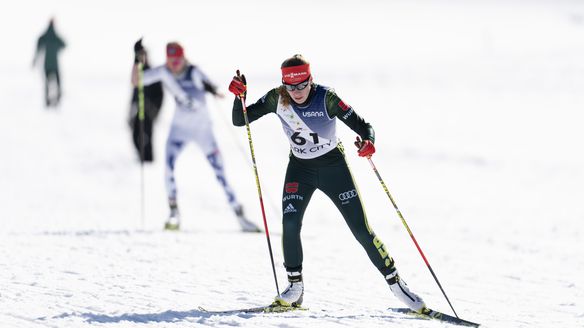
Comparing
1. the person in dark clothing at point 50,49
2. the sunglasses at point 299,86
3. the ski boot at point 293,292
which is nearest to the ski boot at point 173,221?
the ski boot at point 293,292

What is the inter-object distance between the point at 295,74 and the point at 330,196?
101 cm

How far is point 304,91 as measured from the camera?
5.27 metres

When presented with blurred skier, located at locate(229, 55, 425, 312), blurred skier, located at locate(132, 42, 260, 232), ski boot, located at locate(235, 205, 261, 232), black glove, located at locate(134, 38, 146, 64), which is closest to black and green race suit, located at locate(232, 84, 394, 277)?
blurred skier, located at locate(229, 55, 425, 312)

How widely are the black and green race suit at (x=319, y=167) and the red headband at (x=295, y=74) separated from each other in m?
0.19

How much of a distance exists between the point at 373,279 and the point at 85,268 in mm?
2892

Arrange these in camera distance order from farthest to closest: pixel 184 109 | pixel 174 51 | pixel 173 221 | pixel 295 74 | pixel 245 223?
pixel 245 223, pixel 173 221, pixel 184 109, pixel 174 51, pixel 295 74

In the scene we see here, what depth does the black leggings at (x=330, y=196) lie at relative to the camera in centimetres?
535

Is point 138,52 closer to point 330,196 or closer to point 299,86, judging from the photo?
point 299,86

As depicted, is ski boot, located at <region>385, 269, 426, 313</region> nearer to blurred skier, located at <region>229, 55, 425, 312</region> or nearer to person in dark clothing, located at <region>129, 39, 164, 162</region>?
blurred skier, located at <region>229, 55, 425, 312</region>

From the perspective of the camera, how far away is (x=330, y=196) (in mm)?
5473

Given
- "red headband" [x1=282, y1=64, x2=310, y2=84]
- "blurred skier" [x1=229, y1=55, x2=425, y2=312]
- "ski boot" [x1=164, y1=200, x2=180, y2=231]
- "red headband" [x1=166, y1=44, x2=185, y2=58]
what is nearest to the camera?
"red headband" [x1=282, y1=64, x2=310, y2=84]

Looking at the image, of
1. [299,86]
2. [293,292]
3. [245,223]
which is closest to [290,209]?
[293,292]

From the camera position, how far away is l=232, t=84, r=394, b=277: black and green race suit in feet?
17.5

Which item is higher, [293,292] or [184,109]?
[184,109]
